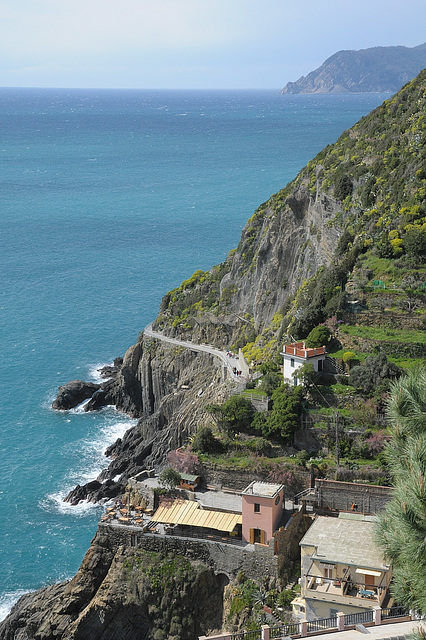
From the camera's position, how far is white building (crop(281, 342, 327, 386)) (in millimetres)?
51375

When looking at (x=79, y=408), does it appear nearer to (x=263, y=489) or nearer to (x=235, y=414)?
(x=235, y=414)

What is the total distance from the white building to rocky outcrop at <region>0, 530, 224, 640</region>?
13237 millimetres

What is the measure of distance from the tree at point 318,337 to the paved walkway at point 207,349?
906 centimetres

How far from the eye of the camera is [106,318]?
103 meters

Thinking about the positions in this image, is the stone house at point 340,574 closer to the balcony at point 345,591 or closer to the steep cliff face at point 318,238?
the balcony at point 345,591

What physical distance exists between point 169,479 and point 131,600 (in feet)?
22.0

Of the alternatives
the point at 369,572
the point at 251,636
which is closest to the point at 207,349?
the point at 369,572

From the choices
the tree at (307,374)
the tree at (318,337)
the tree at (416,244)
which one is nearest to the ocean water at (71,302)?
the tree at (307,374)

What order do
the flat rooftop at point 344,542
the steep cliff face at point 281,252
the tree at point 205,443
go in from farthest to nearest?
the steep cliff face at point 281,252 < the tree at point 205,443 < the flat rooftop at point 344,542

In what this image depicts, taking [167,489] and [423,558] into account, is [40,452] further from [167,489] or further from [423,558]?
[423,558]

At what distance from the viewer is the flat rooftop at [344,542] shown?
3781cm

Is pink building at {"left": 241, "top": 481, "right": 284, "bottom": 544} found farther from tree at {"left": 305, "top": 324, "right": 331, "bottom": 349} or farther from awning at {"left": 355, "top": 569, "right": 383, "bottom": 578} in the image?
tree at {"left": 305, "top": 324, "right": 331, "bottom": 349}

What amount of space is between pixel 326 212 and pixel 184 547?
35010 millimetres

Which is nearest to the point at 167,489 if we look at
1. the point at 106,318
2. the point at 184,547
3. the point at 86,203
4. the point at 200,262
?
the point at 184,547
